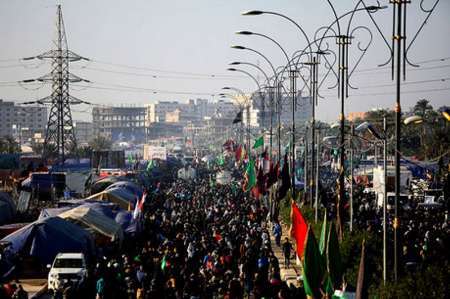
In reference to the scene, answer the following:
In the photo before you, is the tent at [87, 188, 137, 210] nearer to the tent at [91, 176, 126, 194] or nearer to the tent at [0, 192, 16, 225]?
the tent at [0, 192, 16, 225]

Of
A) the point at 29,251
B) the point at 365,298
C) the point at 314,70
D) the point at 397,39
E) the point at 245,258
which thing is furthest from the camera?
the point at 314,70

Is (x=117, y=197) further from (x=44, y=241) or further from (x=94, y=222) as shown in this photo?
(x=44, y=241)

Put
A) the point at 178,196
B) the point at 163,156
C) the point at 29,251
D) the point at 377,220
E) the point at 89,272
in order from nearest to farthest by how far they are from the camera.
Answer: the point at 89,272
the point at 29,251
the point at 377,220
the point at 178,196
the point at 163,156

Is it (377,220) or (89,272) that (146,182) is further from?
(89,272)

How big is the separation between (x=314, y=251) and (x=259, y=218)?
24.0 m

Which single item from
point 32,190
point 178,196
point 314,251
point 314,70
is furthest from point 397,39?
point 178,196

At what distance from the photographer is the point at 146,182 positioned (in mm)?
67438

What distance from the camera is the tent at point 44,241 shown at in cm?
2400

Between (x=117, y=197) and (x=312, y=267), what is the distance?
85.4 feet

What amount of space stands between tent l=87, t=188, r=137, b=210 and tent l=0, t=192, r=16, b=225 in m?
3.97

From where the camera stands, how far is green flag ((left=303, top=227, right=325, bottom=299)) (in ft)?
47.5

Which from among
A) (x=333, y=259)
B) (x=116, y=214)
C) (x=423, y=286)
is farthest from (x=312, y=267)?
(x=116, y=214)

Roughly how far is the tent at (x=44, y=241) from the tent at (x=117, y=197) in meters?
14.1

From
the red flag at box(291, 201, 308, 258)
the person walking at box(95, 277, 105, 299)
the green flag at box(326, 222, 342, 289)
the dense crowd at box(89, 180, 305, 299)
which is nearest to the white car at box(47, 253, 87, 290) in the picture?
the dense crowd at box(89, 180, 305, 299)
